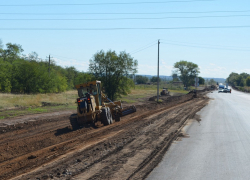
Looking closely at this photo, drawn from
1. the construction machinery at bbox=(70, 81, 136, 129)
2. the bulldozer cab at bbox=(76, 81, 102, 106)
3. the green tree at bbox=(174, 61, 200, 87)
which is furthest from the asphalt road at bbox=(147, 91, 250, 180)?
the green tree at bbox=(174, 61, 200, 87)

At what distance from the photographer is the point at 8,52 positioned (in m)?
76.5

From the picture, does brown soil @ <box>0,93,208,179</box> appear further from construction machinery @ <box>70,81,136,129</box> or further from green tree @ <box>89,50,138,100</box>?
green tree @ <box>89,50,138,100</box>

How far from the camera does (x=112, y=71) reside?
3616cm

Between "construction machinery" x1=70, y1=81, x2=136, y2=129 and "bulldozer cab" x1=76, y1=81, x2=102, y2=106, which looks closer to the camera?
"construction machinery" x1=70, y1=81, x2=136, y2=129

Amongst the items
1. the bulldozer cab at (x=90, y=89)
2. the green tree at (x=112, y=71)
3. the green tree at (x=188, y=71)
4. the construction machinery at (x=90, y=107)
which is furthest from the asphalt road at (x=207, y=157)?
the green tree at (x=188, y=71)

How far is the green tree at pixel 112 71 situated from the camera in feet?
118

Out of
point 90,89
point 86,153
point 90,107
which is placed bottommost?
point 86,153

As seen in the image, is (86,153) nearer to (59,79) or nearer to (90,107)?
(90,107)

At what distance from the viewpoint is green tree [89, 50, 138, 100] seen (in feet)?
118

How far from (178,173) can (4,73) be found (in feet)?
139

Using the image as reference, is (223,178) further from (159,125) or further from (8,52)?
(8,52)

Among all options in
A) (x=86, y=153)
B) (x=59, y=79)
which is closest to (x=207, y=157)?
(x=86, y=153)

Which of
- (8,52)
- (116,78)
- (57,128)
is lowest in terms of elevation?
(57,128)

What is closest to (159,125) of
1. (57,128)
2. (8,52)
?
(57,128)
